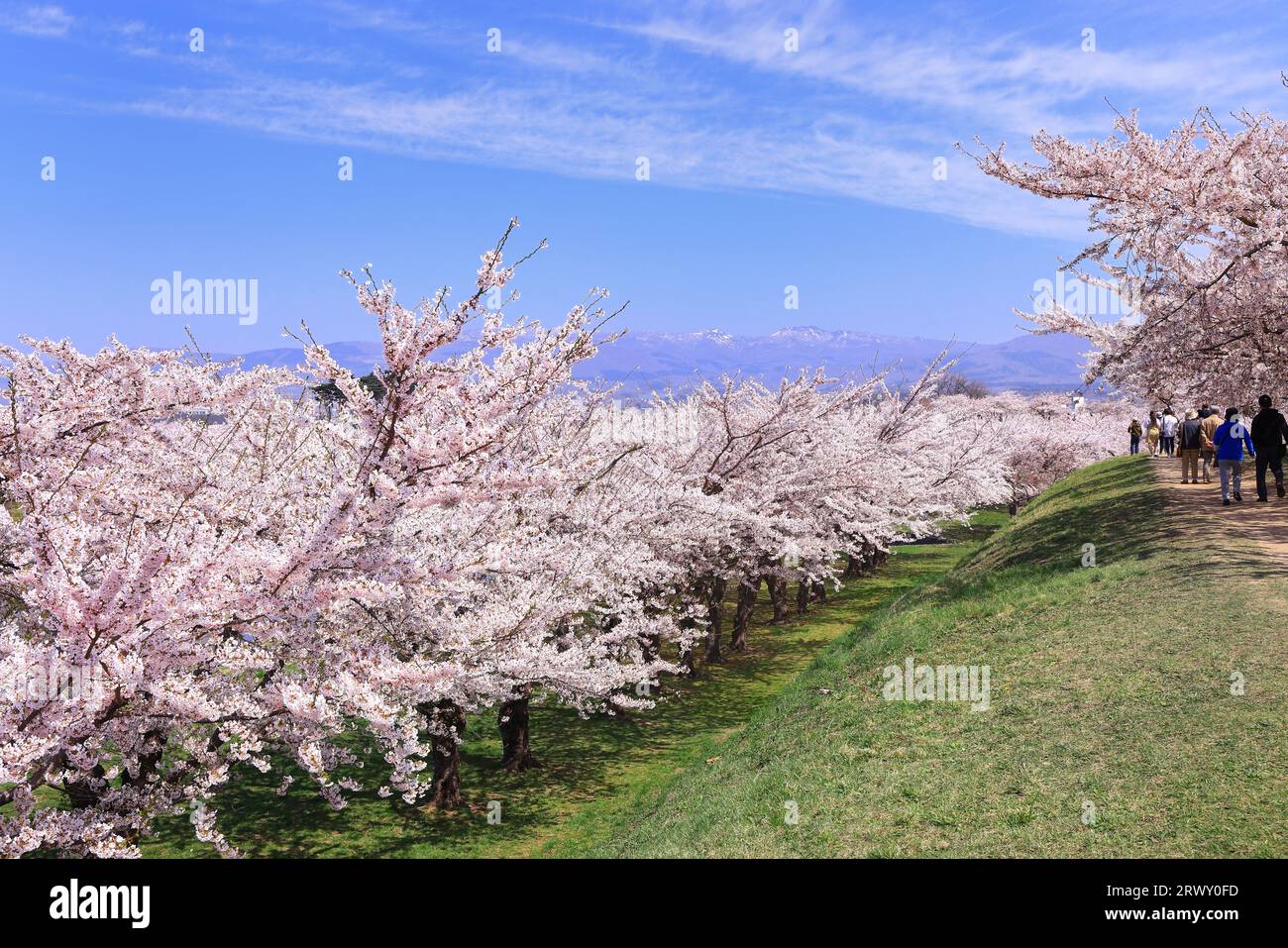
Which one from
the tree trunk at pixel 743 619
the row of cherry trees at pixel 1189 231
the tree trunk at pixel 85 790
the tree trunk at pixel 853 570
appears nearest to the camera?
the tree trunk at pixel 85 790

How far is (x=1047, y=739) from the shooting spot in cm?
980

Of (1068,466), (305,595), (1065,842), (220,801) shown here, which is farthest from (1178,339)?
(1068,466)

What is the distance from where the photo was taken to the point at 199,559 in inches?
212

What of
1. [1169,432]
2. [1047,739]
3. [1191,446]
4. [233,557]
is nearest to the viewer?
[233,557]

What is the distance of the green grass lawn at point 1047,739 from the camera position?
7977 mm

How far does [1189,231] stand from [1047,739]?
10550 mm

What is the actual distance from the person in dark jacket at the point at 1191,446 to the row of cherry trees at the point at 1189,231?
4.05 metres

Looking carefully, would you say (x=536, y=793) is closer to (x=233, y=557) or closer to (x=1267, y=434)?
(x=233, y=557)

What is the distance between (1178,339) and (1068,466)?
163ft

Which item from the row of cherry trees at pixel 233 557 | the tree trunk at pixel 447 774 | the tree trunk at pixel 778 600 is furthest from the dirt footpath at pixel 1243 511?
the tree trunk at pixel 447 774

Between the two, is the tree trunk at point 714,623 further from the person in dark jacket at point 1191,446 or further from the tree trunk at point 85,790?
the tree trunk at point 85,790

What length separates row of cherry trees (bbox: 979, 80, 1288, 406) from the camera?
14.5 m

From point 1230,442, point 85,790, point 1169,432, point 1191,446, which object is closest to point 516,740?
point 85,790

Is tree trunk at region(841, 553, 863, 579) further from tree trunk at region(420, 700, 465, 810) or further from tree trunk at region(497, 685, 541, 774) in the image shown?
tree trunk at region(420, 700, 465, 810)
